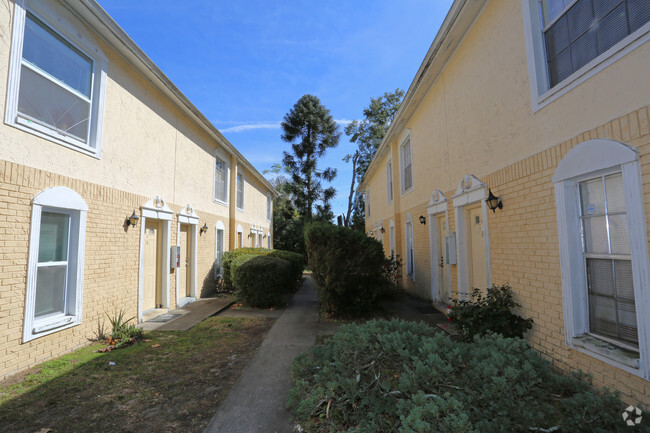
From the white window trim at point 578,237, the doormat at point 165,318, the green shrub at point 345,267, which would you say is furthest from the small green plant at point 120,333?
the white window trim at point 578,237

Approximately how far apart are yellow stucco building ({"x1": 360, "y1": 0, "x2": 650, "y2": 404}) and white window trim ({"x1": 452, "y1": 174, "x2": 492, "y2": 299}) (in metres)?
0.03

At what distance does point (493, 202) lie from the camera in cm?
475

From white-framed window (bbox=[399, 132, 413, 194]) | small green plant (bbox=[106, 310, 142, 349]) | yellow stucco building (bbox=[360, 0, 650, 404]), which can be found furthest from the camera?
white-framed window (bbox=[399, 132, 413, 194])

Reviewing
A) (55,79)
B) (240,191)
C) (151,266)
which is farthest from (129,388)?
(240,191)

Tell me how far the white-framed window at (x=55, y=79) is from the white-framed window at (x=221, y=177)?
5.50 metres

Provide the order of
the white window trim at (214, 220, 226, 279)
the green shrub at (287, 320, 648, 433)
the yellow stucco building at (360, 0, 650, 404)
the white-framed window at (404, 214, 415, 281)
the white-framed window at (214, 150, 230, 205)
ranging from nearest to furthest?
1. the green shrub at (287, 320, 648, 433)
2. the yellow stucco building at (360, 0, 650, 404)
3. the white-framed window at (404, 214, 415, 281)
4. the white window trim at (214, 220, 226, 279)
5. the white-framed window at (214, 150, 230, 205)

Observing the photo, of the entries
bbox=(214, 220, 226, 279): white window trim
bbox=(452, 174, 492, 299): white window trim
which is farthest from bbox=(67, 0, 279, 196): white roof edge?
bbox=(452, 174, 492, 299): white window trim

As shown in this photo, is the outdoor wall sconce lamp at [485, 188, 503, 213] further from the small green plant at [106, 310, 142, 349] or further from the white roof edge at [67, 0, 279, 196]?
the white roof edge at [67, 0, 279, 196]

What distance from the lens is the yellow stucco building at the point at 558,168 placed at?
105 inches

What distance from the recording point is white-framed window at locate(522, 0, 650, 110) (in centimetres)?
280

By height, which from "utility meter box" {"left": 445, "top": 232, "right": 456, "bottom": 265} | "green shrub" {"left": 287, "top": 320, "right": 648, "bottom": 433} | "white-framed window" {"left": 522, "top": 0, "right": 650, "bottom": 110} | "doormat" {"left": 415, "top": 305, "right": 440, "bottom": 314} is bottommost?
"doormat" {"left": 415, "top": 305, "right": 440, "bottom": 314}

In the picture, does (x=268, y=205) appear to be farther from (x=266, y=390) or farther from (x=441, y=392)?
(x=441, y=392)

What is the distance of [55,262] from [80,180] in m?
1.29

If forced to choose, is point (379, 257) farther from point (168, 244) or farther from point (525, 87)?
point (168, 244)
